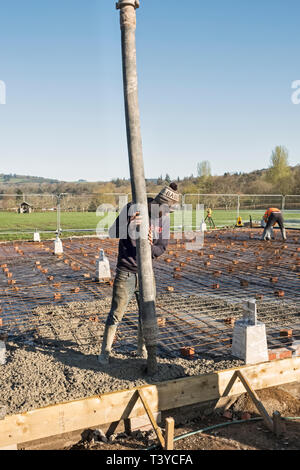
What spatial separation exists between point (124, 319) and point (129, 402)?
2.53 m

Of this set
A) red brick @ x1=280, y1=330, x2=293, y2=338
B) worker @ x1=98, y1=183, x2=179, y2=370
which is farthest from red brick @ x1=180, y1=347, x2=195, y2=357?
red brick @ x1=280, y1=330, x2=293, y2=338

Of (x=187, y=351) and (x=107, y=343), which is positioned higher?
(x=107, y=343)

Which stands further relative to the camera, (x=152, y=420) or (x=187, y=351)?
(x=187, y=351)

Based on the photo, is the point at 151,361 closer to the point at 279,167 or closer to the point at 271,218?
the point at 271,218

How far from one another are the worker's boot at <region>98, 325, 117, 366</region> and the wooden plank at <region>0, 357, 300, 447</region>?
2.37ft

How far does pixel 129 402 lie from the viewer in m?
3.21

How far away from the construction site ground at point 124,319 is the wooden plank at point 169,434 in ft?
0.88

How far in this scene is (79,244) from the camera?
14.3 meters

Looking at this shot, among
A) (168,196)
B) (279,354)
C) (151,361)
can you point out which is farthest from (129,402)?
(168,196)

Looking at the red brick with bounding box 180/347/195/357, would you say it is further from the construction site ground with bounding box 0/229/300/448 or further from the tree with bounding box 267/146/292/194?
the tree with bounding box 267/146/292/194

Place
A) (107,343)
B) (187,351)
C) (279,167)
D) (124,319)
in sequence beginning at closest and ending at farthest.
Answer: (107,343) < (187,351) < (124,319) < (279,167)

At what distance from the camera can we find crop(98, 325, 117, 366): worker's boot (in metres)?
3.84

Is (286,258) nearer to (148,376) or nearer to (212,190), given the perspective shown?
(148,376)

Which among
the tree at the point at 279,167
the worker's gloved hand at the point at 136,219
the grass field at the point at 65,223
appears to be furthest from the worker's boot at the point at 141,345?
the tree at the point at 279,167
